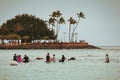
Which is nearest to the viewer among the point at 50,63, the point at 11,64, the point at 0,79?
the point at 0,79

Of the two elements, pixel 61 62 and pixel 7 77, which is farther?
pixel 61 62

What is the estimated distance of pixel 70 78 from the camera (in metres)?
47.9

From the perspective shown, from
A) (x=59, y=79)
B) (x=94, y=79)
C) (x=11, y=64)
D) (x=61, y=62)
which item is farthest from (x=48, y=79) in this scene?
(x=61, y=62)

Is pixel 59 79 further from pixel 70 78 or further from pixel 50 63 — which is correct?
pixel 50 63

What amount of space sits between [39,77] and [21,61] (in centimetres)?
2265

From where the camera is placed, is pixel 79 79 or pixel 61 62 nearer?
pixel 79 79

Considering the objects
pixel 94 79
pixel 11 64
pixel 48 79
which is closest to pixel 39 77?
pixel 48 79

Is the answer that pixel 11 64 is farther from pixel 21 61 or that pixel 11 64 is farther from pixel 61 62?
pixel 61 62

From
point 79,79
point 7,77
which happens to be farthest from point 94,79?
point 7,77

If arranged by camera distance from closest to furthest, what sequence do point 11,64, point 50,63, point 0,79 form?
point 0,79 → point 11,64 → point 50,63

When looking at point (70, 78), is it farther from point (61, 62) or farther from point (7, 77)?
point (61, 62)

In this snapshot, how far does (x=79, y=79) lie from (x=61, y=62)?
2696 centimetres

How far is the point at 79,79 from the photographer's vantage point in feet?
155

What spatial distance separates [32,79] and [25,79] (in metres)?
0.69
